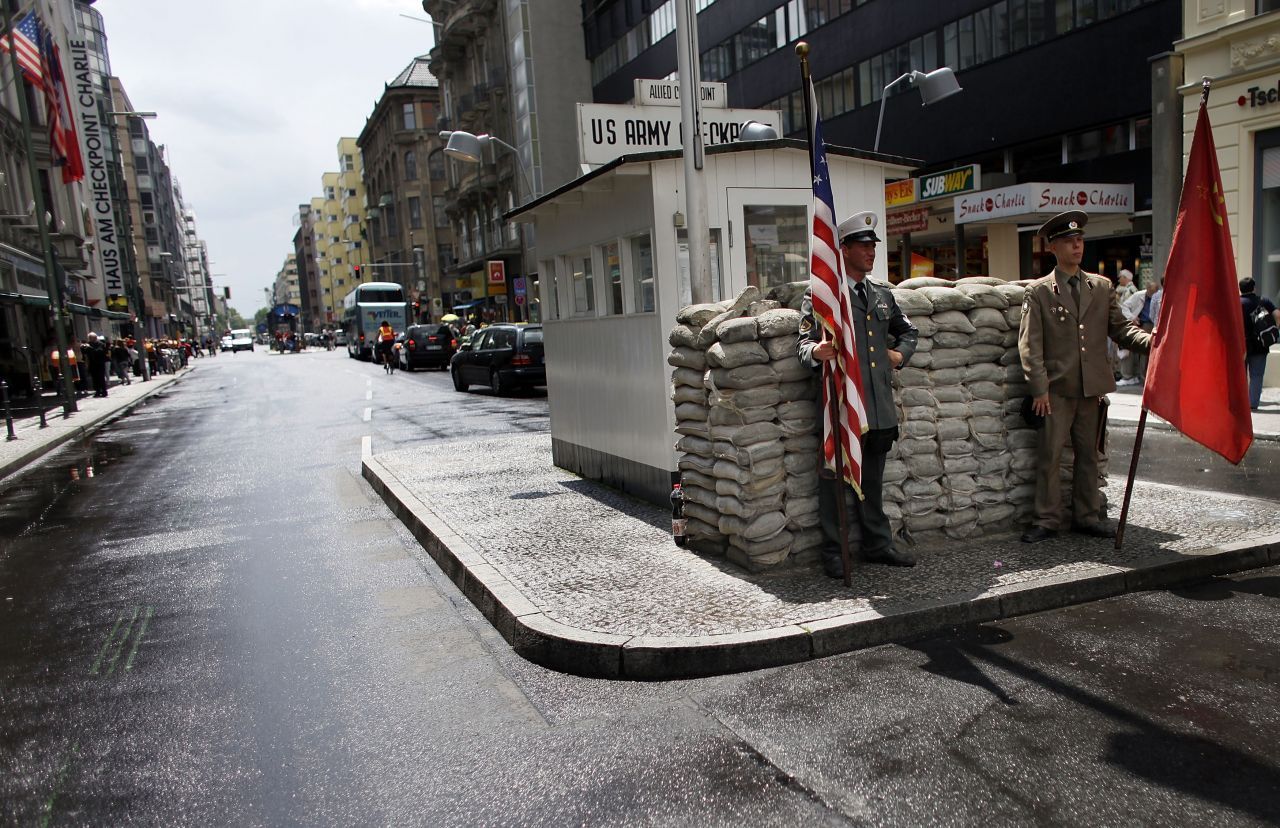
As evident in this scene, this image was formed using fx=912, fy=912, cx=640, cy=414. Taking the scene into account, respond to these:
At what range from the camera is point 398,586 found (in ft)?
20.4

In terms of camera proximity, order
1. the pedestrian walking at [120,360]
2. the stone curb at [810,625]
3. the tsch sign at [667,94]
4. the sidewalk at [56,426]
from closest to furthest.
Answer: the stone curb at [810,625]
the tsch sign at [667,94]
the sidewalk at [56,426]
the pedestrian walking at [120,360]

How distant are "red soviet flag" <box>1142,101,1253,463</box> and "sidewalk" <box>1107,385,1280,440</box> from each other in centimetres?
419

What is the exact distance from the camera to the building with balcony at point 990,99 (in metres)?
20.9

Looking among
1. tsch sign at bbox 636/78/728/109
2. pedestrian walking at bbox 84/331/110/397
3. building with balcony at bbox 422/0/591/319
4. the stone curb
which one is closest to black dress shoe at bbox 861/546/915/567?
the stone curb

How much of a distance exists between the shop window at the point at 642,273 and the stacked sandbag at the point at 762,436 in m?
1.78

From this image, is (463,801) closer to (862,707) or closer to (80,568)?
(862,707)

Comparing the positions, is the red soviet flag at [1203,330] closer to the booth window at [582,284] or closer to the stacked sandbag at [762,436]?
the stacked sandbag at [762,436]

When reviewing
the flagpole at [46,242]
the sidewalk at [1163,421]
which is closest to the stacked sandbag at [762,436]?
the sidewalk at [1163,421]

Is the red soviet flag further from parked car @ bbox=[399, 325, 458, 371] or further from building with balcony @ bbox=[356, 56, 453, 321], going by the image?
building with balcony @ bbox=[356, 56, 453, 321]

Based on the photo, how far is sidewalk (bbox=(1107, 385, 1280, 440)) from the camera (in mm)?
10422

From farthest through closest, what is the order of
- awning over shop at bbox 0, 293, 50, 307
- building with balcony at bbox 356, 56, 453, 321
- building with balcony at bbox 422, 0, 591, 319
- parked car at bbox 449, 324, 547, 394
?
building with balcony at bbox 356, 56, 453, 321
building with balcony at bbox 422, 0, 591, 319
awning over shop at bbox 0, 293, 50, 307
parked car at bbox 449, 324, 547, 394

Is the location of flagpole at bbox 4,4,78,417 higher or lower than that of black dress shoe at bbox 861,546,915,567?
higher

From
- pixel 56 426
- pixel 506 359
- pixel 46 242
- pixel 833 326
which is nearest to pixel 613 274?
pixel 833 326

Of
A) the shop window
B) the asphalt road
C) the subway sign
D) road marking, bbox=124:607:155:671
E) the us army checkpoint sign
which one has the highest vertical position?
the subway sign
